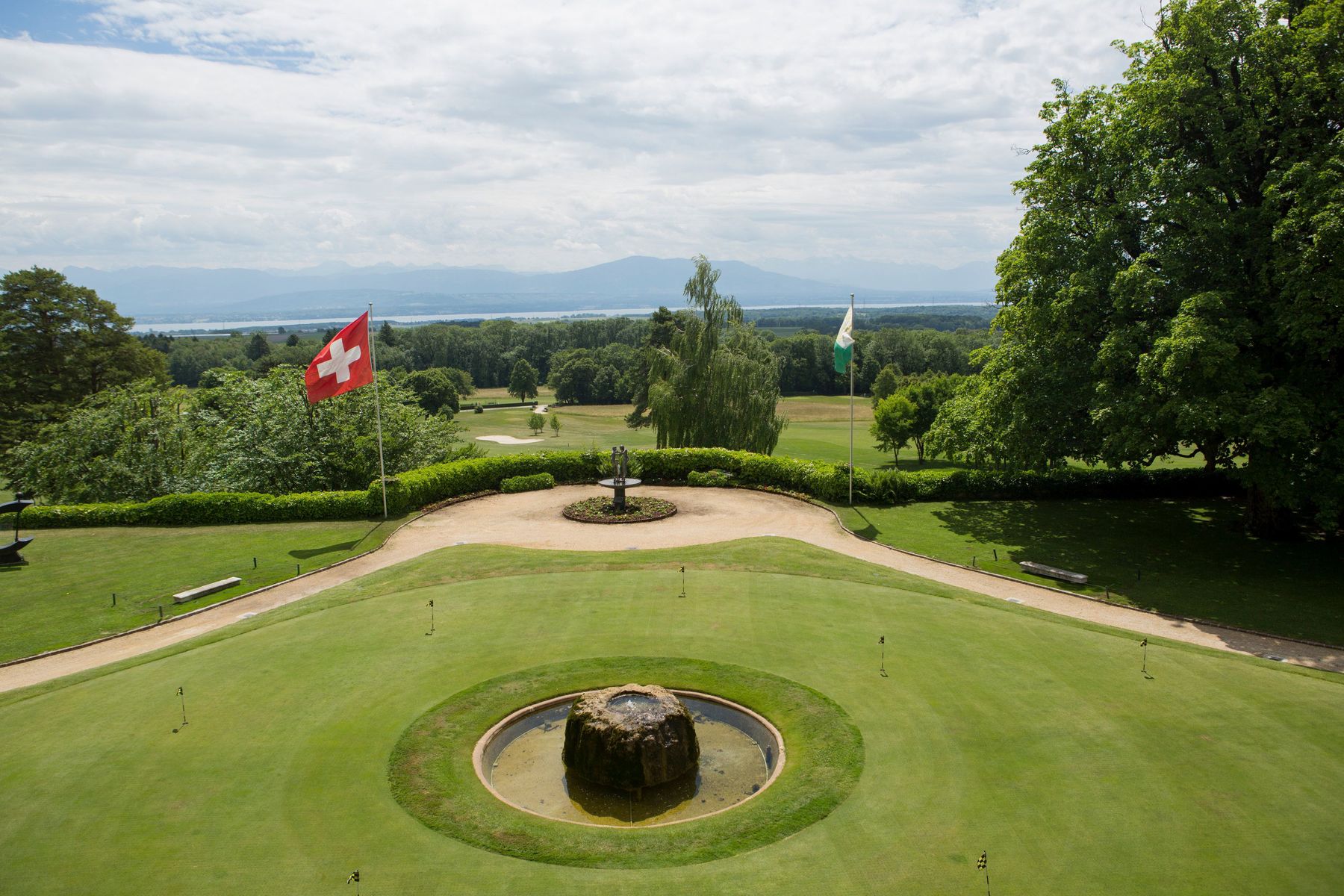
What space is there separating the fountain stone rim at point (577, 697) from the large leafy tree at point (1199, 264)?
1488cm

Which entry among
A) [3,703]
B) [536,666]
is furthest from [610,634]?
[3,703]

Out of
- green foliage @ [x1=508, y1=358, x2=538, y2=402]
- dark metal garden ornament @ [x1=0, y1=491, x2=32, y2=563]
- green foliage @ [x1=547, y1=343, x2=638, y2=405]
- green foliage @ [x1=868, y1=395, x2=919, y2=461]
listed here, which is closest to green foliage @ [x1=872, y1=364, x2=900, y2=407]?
green foliage @ [x1=868, y1=395, x2=919, y2=461]

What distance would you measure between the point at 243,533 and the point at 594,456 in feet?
46.3

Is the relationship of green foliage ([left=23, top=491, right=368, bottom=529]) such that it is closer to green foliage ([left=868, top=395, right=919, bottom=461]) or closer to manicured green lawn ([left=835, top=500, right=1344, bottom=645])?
manicured green lawn ([left=835, top=500, right=1344, bottom=645])

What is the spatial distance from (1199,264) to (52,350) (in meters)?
52.2

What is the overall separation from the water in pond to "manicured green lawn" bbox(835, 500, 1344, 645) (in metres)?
13.1

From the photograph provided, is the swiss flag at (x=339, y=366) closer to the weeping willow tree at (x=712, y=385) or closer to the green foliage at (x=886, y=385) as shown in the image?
the weeping willow tree at (x=712, y=385)

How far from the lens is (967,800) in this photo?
10680mm

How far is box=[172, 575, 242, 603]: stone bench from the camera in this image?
20.5m

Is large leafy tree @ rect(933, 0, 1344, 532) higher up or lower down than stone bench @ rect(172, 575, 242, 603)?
higher up

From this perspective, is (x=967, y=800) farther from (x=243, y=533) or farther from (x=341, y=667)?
(x=243, y=533)

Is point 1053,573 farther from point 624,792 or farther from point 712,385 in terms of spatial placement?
point 712,385

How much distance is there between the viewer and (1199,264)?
23.0 metres

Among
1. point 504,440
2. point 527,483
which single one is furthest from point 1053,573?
point 504,440
